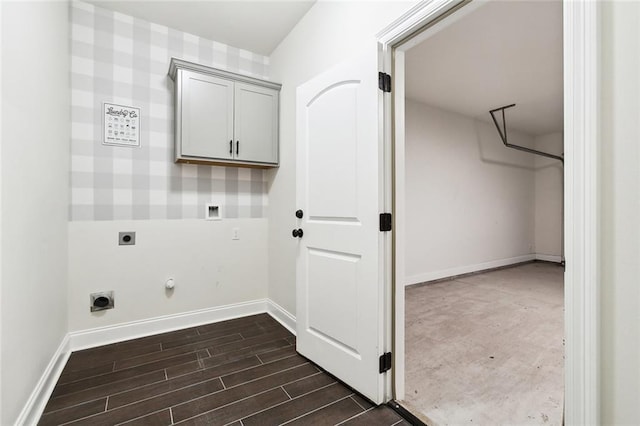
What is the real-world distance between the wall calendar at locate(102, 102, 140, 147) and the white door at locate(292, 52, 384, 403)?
4.54ft

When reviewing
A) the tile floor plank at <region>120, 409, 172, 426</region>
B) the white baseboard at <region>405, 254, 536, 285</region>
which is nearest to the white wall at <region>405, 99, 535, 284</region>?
the white baseboard at <region>405, 254, 536, 285</region>

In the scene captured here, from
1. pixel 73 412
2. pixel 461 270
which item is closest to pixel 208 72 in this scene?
pixel 73 412

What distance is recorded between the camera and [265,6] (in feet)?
7.43

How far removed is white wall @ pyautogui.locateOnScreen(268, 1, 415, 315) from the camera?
1765 millimetres

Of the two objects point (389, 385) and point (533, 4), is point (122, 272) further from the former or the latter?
point (533, 4)

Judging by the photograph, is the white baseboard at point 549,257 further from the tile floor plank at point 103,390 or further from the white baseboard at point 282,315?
the tile floor plank at point 103,390

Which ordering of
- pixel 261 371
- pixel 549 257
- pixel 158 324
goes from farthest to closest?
pixel 549 257
pixel 158 324
pixel 261 371

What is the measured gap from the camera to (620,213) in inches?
33.0

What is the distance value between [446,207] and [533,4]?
274 cm

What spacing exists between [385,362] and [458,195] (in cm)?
367

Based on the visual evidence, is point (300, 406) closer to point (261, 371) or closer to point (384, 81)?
point (261, 371)

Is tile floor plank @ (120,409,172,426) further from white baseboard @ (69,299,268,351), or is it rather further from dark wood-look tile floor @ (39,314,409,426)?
white baseboard @ (69,299,268,351)

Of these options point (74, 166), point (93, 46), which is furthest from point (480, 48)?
point (74, 166)

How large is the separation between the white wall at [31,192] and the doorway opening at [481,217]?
1781mm
